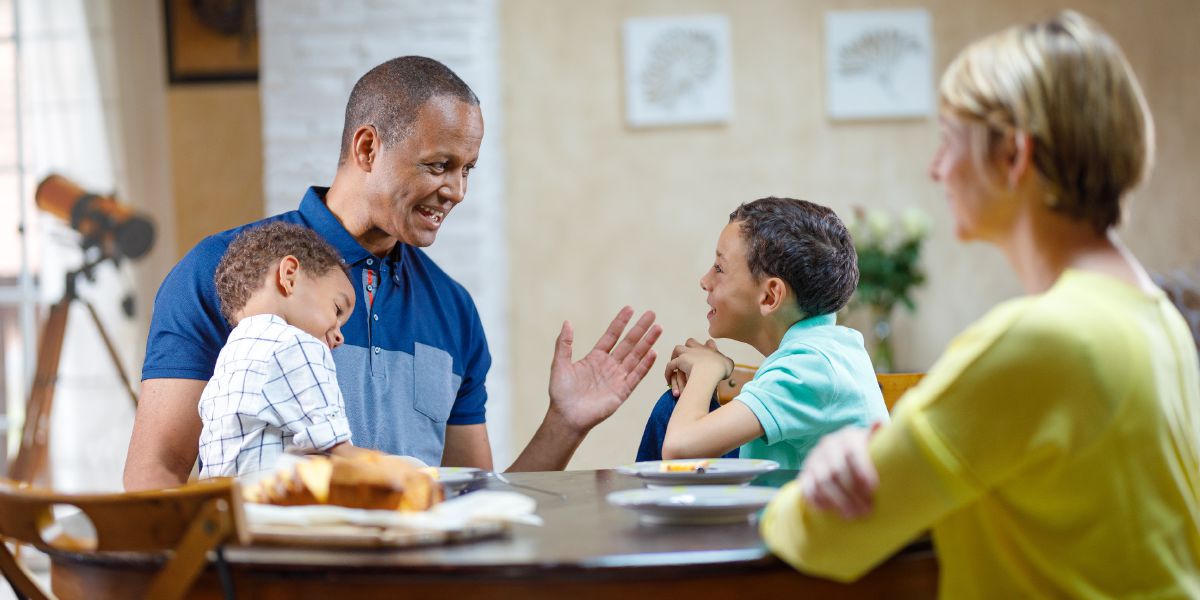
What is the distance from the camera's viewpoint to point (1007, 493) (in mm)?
948

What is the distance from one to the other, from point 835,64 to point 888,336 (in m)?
1.09

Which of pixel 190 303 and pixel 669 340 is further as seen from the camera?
pixel 669 340

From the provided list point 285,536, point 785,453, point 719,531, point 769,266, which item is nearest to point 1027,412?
point 719,531

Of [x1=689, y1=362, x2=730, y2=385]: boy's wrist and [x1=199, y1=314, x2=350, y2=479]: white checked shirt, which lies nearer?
[x1=199, y1=314, x2=350, y2=479]: white checked shirt

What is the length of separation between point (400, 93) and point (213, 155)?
→ 3.12 meters

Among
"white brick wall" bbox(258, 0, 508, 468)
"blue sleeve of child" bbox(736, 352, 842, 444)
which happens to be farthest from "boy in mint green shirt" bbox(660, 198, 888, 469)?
"white brick wall" bbox(258, 0, 508, 468)

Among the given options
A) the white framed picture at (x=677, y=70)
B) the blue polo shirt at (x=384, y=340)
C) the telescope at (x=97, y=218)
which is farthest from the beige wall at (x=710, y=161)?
the blue polo shirt at (x=384, y=340)

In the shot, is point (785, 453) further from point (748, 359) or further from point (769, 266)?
point (748, 359)

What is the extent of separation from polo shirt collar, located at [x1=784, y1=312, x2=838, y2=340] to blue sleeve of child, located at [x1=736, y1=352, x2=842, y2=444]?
148 mm

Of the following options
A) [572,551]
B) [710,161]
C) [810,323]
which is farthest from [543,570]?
[710,161]

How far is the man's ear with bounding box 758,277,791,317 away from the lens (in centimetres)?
182

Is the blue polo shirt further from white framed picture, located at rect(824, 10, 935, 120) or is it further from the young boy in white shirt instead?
white framed picture, located at rect(824, 10, 935, 120)

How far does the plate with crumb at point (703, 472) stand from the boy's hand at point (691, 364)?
306 mm

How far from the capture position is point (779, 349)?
67.6 inches
